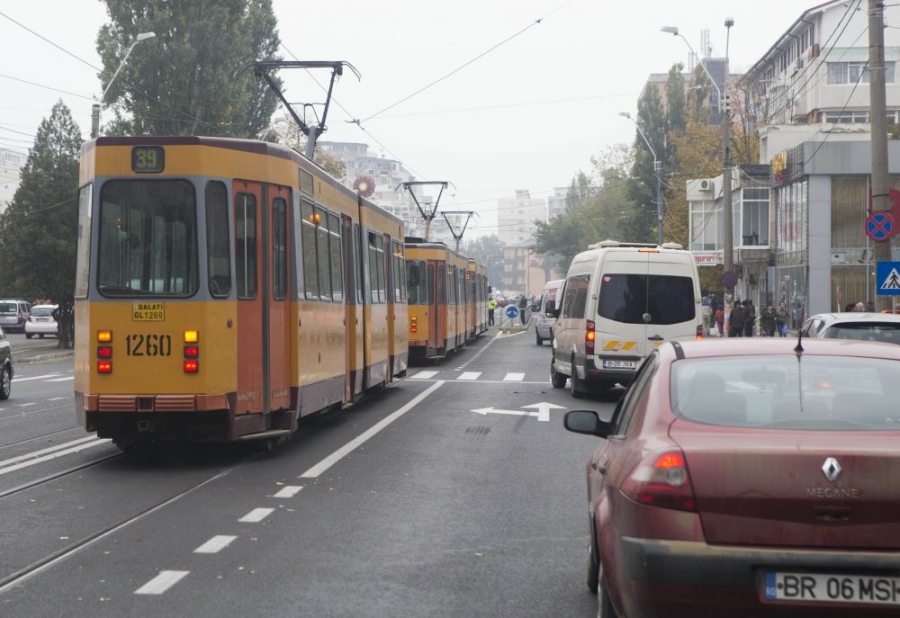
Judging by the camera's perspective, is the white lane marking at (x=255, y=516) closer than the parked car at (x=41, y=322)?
Yes

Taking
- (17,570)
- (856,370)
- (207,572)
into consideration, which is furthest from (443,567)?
(856,370)

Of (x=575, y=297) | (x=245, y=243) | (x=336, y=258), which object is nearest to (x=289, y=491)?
(x=245, y=243)

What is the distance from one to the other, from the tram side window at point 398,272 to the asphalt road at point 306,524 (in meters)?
6.61

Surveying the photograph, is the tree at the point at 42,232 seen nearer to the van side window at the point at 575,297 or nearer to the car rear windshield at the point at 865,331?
the van side window at the point at 575,297

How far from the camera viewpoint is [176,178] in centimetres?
1193

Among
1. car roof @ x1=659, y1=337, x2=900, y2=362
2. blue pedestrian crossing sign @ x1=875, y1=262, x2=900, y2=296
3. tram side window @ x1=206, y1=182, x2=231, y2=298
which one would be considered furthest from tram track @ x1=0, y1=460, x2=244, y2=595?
blue pedestrian crossing sign @ x1=875, y1=262, x2=900, y2=296

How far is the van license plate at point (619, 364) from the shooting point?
20.6m

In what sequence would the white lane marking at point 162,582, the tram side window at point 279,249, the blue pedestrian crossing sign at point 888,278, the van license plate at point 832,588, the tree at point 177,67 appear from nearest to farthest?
the van license plate at point 832,588
the white lane marking at point 162,582
the tram side window at point 279,249
the blue pedestrian crossing sign at point 888,278
the tree at point 177,67

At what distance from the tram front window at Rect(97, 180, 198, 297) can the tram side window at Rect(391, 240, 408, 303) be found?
415 inches

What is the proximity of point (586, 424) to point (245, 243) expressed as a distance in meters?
6.69

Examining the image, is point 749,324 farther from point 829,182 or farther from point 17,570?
point 17,570

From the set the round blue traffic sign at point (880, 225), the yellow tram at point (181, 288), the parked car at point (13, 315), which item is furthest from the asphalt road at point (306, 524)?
the parked car at point (13, 315)

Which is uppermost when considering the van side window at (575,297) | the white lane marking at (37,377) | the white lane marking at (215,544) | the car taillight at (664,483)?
the van side window at (575,297)

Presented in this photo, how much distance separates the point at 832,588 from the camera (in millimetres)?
4473
